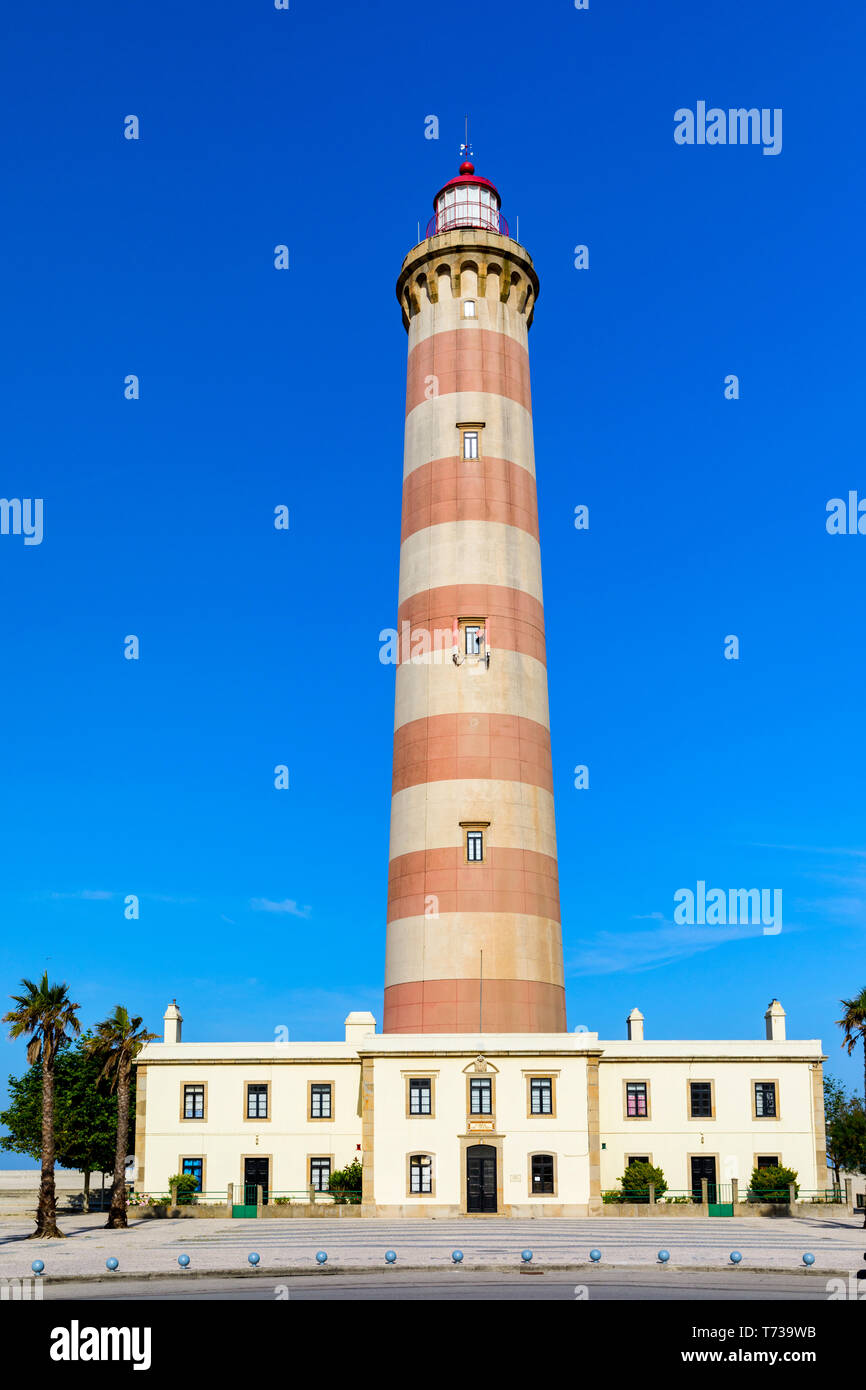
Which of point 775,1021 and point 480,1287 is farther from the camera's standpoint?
point 775,1021

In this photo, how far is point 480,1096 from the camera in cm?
4644

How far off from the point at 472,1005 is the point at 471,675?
12683mm

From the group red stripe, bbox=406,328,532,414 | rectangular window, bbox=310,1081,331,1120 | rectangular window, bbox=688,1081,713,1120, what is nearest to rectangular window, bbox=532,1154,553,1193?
rectangular window, bbox=688,1081,713,1120

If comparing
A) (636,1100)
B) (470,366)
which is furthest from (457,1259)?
(470,366)

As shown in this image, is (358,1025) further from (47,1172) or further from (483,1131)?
(47,1172)

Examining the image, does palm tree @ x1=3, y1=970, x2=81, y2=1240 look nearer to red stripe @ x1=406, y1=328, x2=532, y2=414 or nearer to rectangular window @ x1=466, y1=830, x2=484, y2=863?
rectangular window @ x1=466, y1=830, x2=484, y2=863

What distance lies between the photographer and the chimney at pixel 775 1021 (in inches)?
2172

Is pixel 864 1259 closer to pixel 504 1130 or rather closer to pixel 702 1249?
pixel 702 1249

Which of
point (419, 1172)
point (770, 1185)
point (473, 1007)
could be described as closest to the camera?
point (419, 1172)

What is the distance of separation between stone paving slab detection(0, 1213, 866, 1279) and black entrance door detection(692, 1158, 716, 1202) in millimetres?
2923

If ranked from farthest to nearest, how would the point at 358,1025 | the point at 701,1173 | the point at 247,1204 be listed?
→ 1. the point at 358,1025
2. the point at 701,1173
3. the point at 247,1204

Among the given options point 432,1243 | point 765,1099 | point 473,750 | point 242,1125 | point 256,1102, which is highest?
point 473,750
